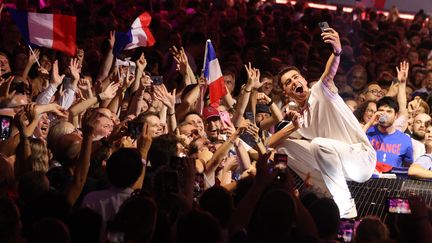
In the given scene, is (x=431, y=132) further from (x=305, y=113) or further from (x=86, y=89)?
(x=86, y=89)

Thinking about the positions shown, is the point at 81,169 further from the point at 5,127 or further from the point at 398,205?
the point at 398,205

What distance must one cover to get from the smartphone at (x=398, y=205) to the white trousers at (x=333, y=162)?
97.1 inches

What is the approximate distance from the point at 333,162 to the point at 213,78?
2.44 meters

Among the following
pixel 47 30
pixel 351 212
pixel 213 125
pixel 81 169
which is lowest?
pixel 351 212

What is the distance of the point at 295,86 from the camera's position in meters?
10.7

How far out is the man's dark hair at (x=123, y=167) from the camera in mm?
7512

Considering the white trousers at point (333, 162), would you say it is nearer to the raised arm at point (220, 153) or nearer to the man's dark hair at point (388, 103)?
the raised arm at point (220, 153)

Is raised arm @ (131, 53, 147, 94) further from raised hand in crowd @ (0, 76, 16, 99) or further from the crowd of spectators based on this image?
raised hand in crowd @ (0, 76, 16, 99)

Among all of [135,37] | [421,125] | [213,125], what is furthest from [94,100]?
[421,125]

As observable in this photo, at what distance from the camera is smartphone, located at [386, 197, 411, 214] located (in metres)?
7.40

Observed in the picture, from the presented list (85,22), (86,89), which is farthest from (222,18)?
(86,89)

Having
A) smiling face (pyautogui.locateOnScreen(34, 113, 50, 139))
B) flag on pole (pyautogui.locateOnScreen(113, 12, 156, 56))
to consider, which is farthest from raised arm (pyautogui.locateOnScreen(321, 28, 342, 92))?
flag on pole (pyautogui.locateOnScreen(113, 12, 156, 56))

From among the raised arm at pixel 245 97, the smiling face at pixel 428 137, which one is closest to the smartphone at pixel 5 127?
the raised arm at pixel 245 97

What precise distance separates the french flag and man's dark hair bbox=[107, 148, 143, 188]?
4512 millimetres
